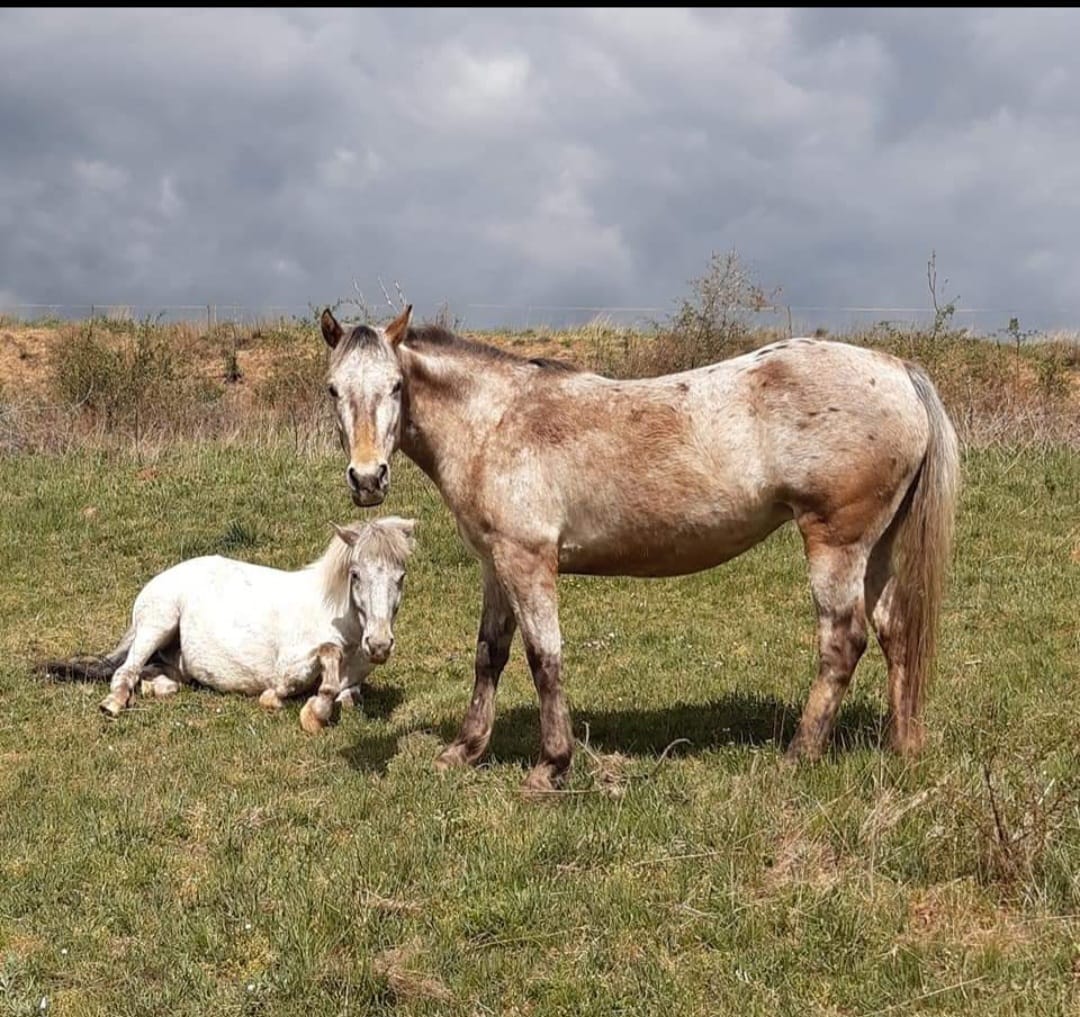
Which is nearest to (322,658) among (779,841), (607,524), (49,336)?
(607,524)

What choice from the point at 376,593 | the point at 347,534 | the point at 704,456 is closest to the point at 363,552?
the point at 376,593

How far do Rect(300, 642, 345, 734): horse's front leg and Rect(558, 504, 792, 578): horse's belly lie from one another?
260 centimetres

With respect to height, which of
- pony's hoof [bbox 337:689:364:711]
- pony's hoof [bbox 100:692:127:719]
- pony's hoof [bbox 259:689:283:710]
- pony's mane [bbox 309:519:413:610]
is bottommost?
pony's hoof [bbox 100:692:127:719]

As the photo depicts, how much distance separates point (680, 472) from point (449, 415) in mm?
1452

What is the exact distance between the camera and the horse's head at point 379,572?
7.38 metres

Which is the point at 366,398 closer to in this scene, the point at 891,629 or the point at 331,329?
A: the point at 331,329

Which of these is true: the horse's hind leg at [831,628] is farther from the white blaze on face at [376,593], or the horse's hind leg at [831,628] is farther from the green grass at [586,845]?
the white blaze on face at [376,593]

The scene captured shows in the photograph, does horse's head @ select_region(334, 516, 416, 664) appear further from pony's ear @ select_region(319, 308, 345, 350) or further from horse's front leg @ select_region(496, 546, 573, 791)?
pony's ear @ select_region(319, 308, 345, 350)

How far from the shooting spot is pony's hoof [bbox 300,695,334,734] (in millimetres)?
7680

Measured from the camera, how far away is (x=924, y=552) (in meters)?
5.99

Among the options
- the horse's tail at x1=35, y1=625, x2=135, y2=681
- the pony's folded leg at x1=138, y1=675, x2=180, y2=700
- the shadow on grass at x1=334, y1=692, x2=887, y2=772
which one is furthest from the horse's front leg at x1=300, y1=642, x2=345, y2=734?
the horse's tail at x1=35, y1=625, x2=135, y2=681

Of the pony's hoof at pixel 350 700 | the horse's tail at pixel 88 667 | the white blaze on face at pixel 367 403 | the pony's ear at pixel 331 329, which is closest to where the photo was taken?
the white blaze on face at pixel 367 403

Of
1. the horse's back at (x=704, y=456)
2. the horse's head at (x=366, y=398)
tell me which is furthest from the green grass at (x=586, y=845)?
the horse's head at (x=366, y=398)

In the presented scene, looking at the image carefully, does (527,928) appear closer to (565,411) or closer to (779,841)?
(779,841)
